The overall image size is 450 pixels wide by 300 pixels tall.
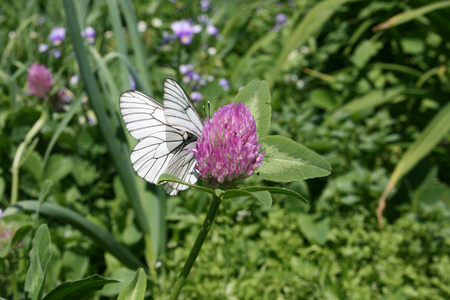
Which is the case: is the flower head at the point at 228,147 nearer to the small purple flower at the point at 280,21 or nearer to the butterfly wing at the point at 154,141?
the butterfly wing at the point at 154,141

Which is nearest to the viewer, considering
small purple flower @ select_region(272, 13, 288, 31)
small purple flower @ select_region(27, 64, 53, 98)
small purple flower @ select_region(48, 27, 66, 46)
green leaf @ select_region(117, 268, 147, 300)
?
green leaf @ select_region(117, 268, 147, 300)

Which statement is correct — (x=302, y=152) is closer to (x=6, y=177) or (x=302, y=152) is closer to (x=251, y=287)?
(x=251, y=287)

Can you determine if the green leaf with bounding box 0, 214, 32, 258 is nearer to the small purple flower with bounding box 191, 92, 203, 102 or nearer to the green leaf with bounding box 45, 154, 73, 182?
the green leaf with bounding box 45, 154, 73, 182

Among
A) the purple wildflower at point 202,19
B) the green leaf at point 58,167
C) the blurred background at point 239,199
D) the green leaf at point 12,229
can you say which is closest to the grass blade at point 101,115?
the blurred background at point 239,199

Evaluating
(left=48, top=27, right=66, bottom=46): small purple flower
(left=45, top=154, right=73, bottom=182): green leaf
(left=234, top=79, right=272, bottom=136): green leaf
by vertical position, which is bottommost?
(left=45, top=154, right=73, bottom=182): green leaf

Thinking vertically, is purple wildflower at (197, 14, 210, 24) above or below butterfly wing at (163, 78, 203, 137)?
below

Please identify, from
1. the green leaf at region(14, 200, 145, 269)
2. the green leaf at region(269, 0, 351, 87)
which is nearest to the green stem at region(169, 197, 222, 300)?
the green leaf at region(14, 200, 145, 269)

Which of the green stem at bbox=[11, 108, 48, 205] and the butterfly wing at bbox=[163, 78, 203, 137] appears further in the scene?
the green stem at bbox=[11, 108, 48, 205]

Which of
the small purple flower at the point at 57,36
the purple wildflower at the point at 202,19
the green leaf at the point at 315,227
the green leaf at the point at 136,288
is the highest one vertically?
the small purple flower at the point at 57,36
